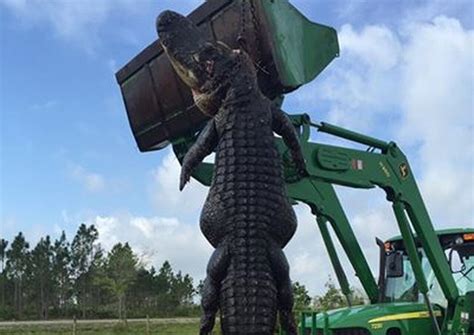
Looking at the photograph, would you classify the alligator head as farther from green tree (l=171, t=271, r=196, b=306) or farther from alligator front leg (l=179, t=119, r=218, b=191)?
green tree (l=171, t=271, r=196, b=306)

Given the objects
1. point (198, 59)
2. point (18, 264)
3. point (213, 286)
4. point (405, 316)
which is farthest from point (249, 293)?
point (18, 264)

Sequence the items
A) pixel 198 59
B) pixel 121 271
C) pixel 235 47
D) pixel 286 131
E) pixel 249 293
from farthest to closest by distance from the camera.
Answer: pixel 121 271, pixel 235 47, pixel 286 131, pixel 198 59, pixel 249 293

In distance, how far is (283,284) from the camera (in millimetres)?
2693

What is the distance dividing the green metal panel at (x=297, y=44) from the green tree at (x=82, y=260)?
124 ft

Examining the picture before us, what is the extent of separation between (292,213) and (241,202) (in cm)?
25

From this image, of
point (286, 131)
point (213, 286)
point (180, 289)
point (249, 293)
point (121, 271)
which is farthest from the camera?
point (180, 289)

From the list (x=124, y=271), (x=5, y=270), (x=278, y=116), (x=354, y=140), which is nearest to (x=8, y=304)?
(x=5, y=270)

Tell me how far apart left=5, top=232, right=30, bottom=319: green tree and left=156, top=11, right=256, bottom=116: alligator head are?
41.6m

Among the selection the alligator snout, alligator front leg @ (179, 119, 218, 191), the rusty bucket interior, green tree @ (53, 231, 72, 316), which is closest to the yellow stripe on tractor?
the rusty bucket interior

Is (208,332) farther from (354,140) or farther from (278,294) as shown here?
(354,140)

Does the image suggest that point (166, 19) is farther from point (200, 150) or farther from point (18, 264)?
point (18, 264)

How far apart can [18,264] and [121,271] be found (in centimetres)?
1827

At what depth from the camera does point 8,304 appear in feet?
135

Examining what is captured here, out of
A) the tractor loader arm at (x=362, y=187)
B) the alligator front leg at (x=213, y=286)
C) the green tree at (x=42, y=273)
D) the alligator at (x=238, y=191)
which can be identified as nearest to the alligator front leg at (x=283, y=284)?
the alligator at (x=238, y=191)
